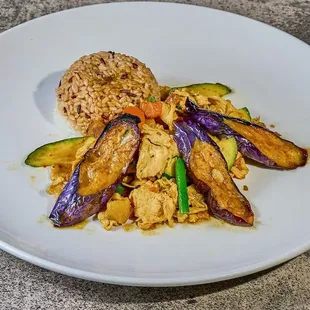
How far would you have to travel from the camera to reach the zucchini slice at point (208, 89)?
2.58 meters

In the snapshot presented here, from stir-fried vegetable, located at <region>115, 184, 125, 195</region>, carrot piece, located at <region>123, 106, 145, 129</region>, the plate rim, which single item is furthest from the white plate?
carrot piece, located at <region>123, 106, 145, 129</region>

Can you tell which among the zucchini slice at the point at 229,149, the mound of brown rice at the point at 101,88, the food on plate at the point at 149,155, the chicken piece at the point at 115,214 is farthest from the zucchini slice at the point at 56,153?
the zucchini slice at the point at 229,149

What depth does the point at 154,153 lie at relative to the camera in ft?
6.69

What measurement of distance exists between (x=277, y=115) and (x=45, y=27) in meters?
1.09

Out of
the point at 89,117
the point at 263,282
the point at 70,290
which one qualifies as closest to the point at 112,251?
the point at 70,290

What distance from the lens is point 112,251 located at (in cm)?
189

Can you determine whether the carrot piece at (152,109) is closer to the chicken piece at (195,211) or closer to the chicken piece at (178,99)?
the chicken piece at (178,99)

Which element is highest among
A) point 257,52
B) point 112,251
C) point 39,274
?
point 257,52

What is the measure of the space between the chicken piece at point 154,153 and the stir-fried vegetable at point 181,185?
41mm

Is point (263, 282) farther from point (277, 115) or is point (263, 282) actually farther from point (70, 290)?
point (277, 115)

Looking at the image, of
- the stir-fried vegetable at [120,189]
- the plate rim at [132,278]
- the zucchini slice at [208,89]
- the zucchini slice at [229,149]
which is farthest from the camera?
the zucchini slice at [208,89]

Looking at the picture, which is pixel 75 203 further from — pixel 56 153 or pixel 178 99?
pixel 178 99

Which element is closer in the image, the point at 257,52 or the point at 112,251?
the point at 112,251

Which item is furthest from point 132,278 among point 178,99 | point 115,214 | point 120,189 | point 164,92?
point 164,92
